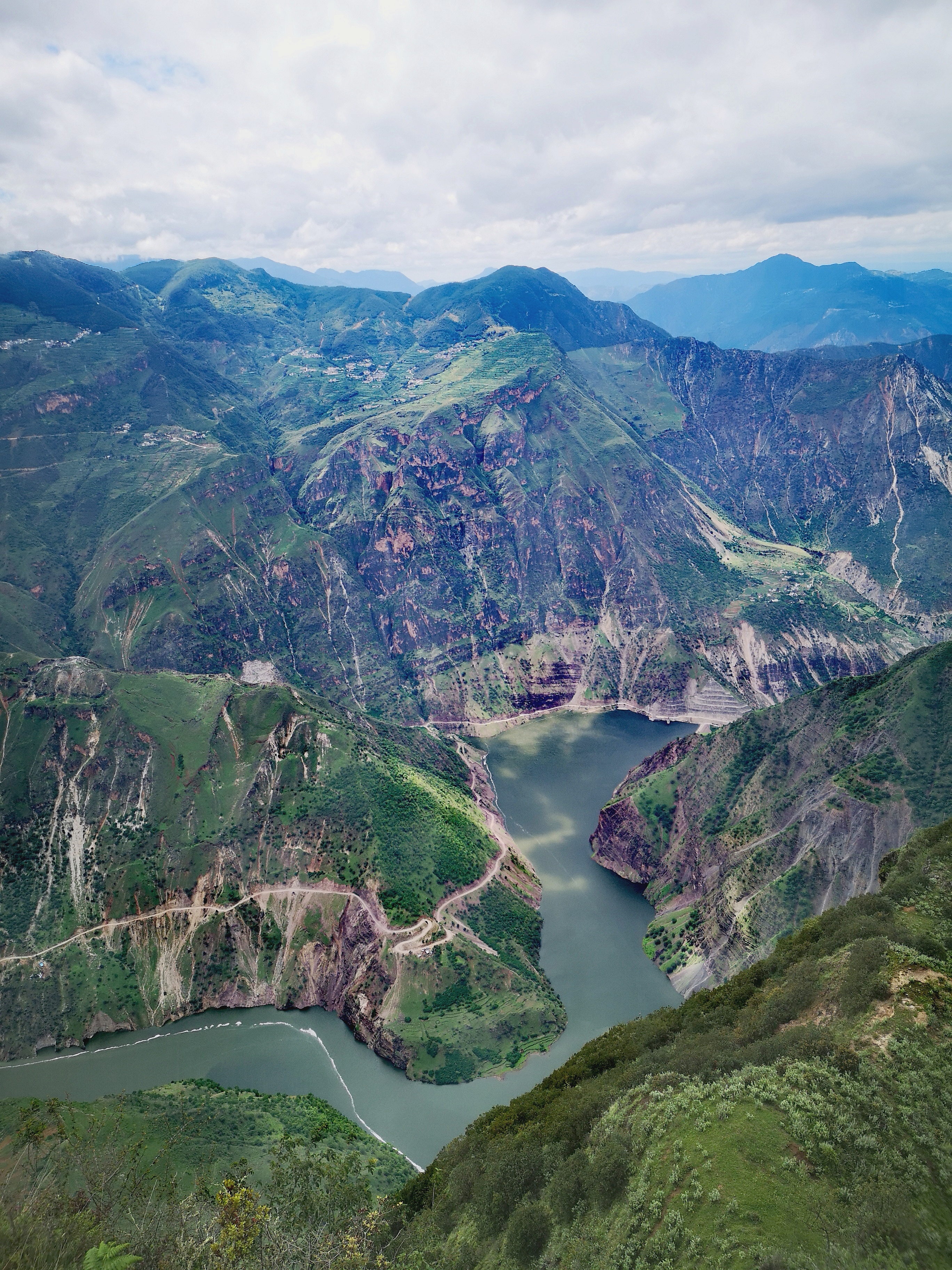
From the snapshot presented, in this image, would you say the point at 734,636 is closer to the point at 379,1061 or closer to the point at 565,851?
the point at 565,851

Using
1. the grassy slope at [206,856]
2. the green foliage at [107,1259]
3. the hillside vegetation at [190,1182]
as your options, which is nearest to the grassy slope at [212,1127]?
the hillside vegetation at [190,1182]

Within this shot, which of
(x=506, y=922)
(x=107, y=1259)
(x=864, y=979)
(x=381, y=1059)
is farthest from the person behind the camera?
(x=506, y=922)

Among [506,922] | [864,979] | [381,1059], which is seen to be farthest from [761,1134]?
[506,922]

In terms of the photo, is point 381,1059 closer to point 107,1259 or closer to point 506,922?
point 506,922

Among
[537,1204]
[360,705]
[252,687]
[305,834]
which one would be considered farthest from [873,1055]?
[360,705]

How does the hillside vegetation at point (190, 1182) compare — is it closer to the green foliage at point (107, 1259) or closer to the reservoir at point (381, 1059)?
the green foliage at point (107, 1259)

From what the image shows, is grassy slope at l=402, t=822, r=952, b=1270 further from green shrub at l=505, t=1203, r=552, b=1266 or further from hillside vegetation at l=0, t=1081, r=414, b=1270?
hillside vegetation at l=0, t=1081, r=414, b=1270
